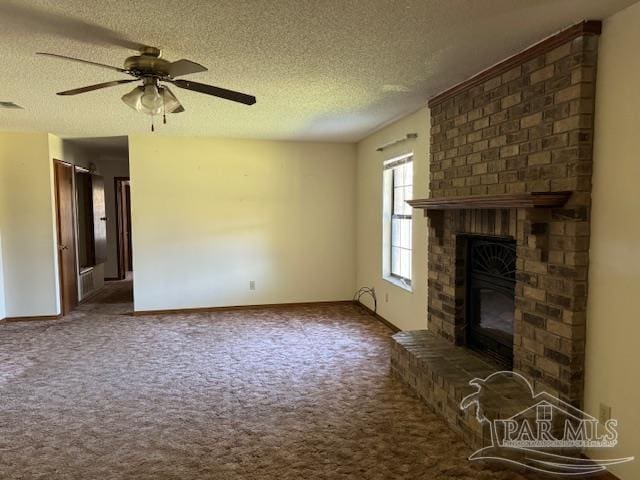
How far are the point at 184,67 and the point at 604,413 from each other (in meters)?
2.88

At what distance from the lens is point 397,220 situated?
5105 millimetres

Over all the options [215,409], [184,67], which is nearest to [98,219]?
[215,409]

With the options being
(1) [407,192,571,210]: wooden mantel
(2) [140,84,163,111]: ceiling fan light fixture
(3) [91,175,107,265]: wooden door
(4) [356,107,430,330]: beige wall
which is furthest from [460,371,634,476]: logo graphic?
(3) [91,175,107,265]: wooden door

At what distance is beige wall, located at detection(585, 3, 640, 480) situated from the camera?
2.01m

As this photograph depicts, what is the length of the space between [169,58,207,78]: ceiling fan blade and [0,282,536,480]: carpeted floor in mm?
2158

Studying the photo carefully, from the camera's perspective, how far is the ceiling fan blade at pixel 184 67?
2242 mm

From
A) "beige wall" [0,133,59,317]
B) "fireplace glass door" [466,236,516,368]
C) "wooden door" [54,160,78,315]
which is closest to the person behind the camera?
"fireplace glass door" [466,236,516,368]

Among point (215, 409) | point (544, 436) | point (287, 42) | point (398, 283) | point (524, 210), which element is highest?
point (287, 42)

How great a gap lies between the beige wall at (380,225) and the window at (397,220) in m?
0.10

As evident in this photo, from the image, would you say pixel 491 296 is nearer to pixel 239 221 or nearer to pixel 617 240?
pixel 617 240

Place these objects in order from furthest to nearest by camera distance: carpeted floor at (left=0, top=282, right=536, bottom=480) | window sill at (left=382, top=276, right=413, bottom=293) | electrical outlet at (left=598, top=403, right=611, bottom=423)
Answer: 1. window sill at (left=382, top=276, right=413, bottom=293)
2. carpeted floor at (left=0, top=282, right=536, bottom=480)
3. electrical outlet at (left=598, top=403, right=611, bottom=423)

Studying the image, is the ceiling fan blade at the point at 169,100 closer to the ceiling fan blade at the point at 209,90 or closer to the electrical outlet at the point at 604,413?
the ceiling fan blade at the point at 209,90

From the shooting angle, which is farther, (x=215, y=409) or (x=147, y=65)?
(x=215, y=409)

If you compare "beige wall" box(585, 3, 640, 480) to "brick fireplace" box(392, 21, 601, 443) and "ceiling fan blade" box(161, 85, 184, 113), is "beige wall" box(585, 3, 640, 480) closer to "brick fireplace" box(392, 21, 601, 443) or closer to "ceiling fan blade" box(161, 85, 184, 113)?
"brick fireplace" box(392, 21, 601, 443)
